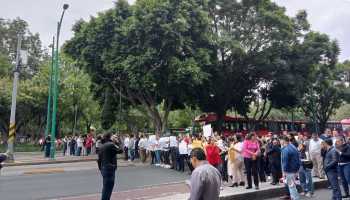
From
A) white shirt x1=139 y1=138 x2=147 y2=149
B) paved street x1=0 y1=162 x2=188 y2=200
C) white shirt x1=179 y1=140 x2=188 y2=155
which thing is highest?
white shirt x1=139 y1=138 x2=147 y2=149

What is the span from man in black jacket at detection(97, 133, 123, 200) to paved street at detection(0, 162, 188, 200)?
3.11 metres

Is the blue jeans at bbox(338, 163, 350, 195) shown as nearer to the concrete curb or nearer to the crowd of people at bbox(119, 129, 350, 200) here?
the crowd of people at bbox(119, 129, 350, 200)

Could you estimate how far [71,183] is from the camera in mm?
14766

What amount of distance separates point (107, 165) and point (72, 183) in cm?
597

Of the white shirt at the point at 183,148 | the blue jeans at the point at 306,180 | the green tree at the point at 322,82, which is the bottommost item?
the blue jeans at the point at 306,180

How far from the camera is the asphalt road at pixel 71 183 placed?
12334 millimetres

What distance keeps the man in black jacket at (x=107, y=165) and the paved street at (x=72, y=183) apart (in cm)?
311

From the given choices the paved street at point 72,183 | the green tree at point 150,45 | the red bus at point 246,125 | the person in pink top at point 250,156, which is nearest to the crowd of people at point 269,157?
the person in pink top at point 250,156

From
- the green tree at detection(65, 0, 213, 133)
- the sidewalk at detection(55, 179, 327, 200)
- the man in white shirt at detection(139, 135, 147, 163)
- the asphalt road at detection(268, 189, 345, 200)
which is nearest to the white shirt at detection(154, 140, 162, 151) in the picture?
the man in white shirt at detection(139, 135, 147, 163)

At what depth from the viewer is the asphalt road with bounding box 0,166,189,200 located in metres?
12.3

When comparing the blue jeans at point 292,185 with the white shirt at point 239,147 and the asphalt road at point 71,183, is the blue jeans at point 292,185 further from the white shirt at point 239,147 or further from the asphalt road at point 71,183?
the asphalt road at point 71,183

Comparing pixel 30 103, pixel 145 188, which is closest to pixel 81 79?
pixel 30 103

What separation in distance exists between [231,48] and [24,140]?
1671 inches

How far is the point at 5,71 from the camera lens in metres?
51.3
